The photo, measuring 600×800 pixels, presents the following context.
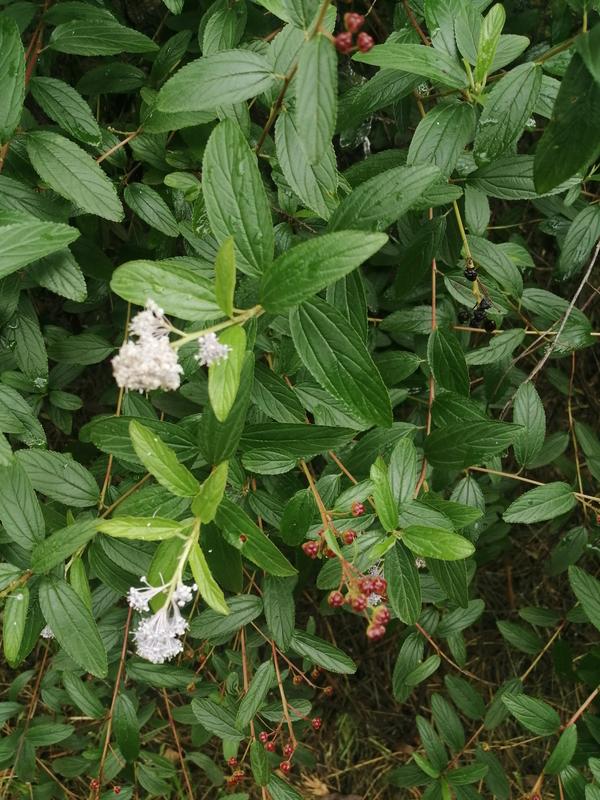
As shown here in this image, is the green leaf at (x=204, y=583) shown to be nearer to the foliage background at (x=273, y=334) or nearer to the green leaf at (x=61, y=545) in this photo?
the foliage background at (x=273, y=334)

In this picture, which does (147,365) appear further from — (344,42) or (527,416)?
(527,416)

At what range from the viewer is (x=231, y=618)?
4.72ft

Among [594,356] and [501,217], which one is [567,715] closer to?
[594,356]

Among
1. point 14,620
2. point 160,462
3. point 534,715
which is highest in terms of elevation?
point 160,462

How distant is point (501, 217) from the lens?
206cm

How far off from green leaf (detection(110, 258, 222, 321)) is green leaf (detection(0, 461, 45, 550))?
0.46 metres

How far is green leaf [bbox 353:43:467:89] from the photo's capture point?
3.38 ft

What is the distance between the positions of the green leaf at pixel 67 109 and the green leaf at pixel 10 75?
0.15 meters

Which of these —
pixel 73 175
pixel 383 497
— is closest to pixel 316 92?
pixel 73 175

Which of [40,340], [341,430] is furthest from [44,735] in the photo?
[341,430]

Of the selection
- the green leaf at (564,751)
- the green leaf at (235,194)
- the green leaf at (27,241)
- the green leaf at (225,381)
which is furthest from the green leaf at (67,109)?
the green leaf at (564,751)

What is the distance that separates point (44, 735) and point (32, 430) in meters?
0.85

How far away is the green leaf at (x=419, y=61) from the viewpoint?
3.38 feet

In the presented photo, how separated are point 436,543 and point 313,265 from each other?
50 centimetres
